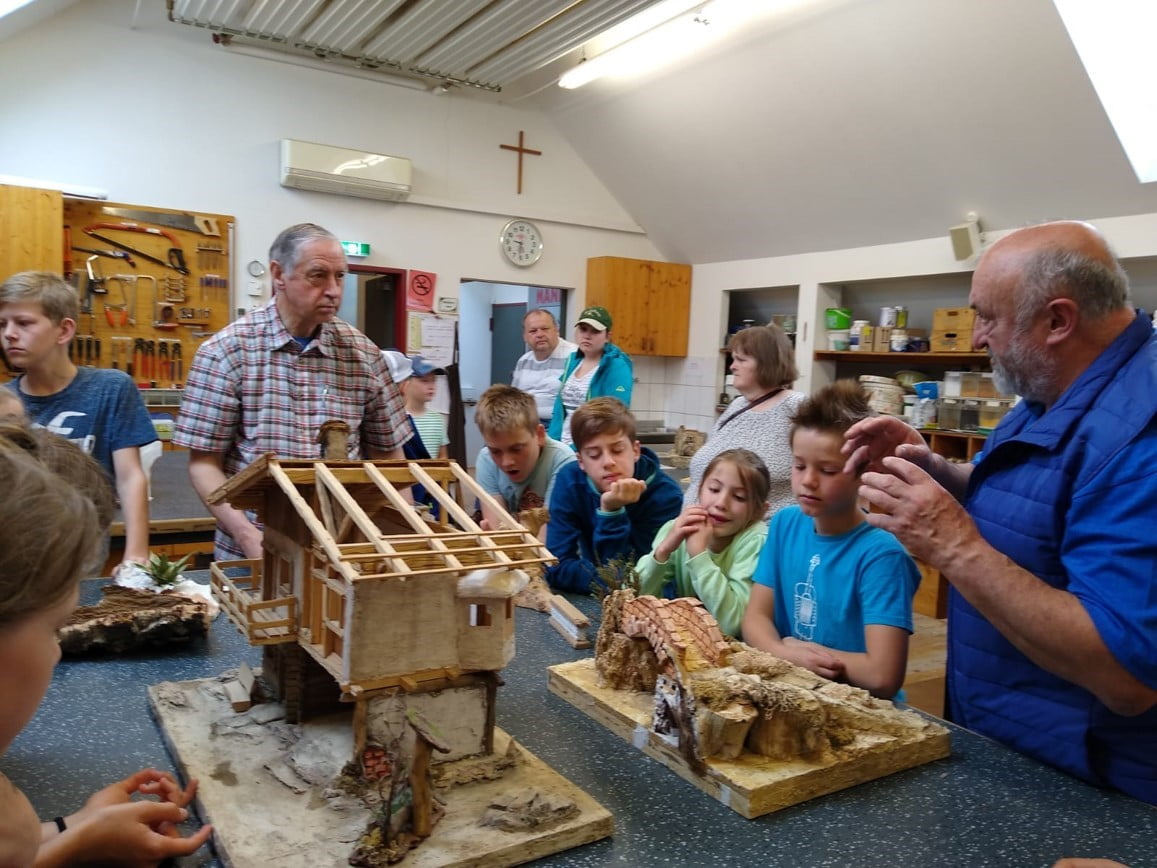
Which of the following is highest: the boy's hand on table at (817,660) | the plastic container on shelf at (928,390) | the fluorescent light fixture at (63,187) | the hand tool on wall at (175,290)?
the fluorescent light fixture at (63,187)

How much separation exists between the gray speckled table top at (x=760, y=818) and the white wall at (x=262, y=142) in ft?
17.1

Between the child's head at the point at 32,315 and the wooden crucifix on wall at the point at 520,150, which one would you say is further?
the wooden crucifix on wall at the point at 520,150

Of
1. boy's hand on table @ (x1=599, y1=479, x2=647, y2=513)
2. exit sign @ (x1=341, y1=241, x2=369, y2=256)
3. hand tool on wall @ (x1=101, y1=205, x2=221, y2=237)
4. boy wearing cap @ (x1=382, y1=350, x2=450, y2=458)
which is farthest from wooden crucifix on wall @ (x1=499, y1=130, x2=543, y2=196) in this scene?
boy's hand on table @ (x1=599, y1=479, x2=647, y2=513)

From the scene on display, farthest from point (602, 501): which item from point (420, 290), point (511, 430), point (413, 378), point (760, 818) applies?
point (420, 290)

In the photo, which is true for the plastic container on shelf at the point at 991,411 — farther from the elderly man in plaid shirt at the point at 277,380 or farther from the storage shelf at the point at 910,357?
the elderly man in plaid shirt at the point at 277,380

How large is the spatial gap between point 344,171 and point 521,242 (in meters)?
1.76

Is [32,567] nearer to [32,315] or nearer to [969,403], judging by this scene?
[32,315]

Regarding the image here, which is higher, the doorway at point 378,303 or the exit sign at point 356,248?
the exit sign at point 356,248

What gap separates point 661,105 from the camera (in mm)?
6715

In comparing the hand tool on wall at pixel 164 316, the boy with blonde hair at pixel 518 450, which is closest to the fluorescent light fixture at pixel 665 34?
the hand tool on wall at pixel 164 316

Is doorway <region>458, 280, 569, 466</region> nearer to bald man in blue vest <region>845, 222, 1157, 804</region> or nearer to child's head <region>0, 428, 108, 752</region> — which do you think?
bald man in blue vest <region>845, 222, 1157, 804</region>

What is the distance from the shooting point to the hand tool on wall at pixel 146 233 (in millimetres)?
5570

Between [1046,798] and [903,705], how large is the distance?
14.7 inches

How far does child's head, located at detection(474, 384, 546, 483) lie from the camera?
2723 millimetres
